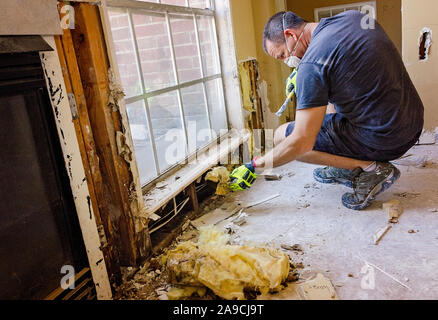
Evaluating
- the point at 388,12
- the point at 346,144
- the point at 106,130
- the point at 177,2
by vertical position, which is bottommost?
the point at 346,144

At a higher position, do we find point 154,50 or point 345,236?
point 154,50

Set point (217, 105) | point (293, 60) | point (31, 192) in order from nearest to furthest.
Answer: point (31, 192), point (293, 60), point (217, 105)

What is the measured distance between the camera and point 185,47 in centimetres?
239

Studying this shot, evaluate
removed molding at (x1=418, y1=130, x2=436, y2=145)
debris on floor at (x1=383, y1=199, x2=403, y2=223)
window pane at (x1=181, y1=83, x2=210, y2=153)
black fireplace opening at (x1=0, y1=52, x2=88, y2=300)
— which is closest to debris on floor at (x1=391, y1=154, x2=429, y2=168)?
removed molding at (x1=418, y1=130, x2=436, y2=145)

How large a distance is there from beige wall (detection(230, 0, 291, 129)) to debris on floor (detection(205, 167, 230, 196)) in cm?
108

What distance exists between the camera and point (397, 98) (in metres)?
1.88

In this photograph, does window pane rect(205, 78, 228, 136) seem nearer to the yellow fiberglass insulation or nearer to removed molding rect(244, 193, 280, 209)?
removed molding rect(244, 193, 280, 209)

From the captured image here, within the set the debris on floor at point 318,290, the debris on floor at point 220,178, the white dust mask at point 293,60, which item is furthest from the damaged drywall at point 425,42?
the debris on floor at point 318,290

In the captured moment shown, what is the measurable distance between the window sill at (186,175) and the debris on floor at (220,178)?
67mm

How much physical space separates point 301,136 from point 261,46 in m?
1.89

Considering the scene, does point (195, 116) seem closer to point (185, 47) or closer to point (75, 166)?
point (185, 47)

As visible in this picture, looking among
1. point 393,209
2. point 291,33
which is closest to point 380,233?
point 393,209
